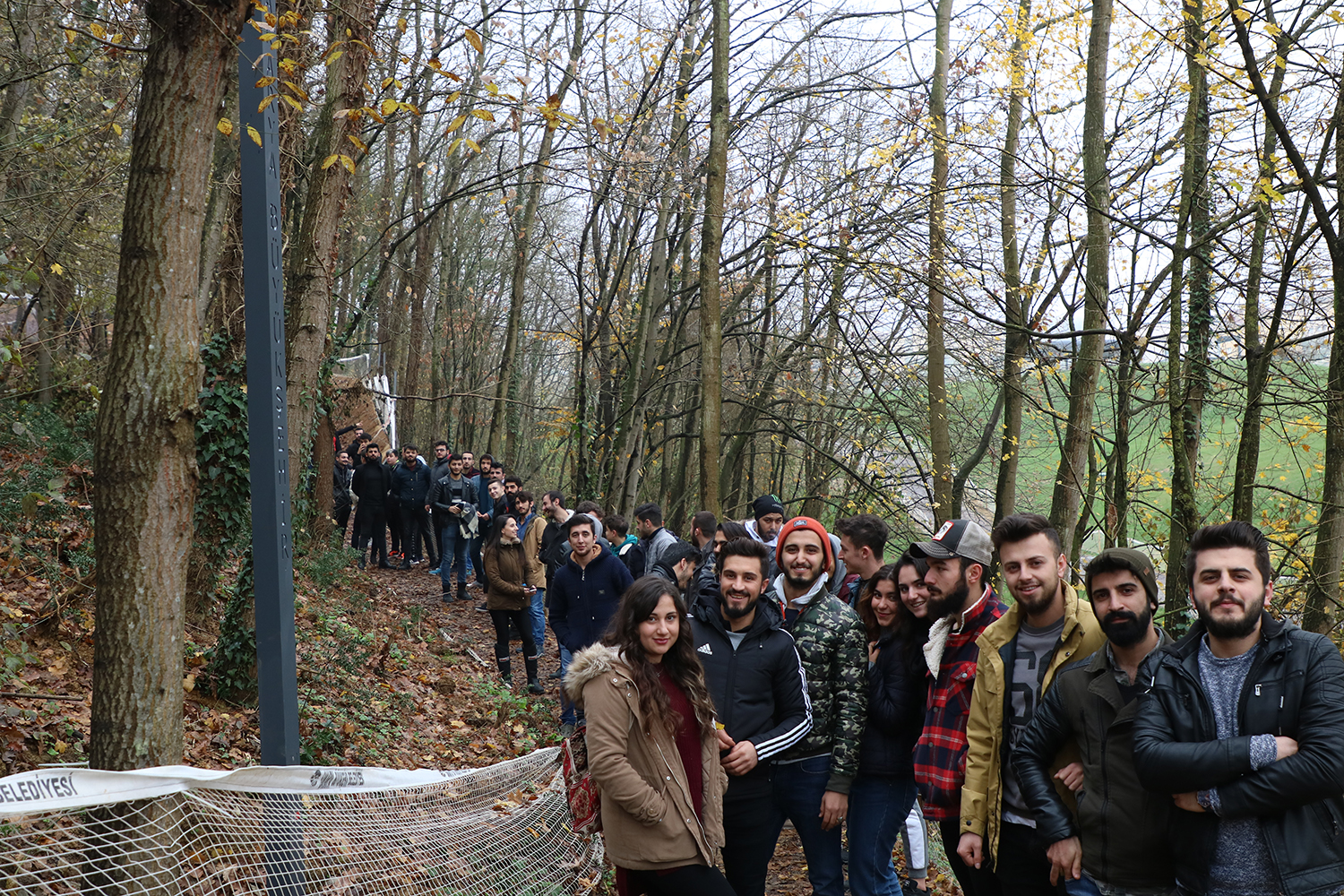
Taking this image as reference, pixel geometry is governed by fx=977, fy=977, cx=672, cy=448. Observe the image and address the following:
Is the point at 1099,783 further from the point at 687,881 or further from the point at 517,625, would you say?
the point at 517,625

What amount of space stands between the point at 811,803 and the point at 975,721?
107cm

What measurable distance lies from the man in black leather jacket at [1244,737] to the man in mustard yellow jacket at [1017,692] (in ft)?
1.79

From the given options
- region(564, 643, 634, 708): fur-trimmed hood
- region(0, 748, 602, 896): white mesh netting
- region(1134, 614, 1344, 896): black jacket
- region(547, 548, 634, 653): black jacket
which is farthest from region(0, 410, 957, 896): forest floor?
region(1134, 614, 1344, 896): black jacket

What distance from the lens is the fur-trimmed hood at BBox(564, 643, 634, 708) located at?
147 inches

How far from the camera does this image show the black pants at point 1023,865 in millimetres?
3656

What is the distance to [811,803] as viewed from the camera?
14.9ft

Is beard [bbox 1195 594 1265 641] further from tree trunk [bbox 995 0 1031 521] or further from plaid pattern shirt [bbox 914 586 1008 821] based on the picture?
tree trunk [bbox 995 0 1031 521]

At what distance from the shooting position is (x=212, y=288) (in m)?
16.0

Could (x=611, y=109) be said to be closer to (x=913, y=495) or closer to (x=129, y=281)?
(x=913, y=495)

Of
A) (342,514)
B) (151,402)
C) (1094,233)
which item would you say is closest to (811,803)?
(151,402)

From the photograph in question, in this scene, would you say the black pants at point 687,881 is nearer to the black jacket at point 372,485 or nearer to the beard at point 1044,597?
the beard at point 1044,597

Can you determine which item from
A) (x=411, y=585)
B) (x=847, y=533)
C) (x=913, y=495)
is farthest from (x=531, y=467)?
(x=847, y=533)

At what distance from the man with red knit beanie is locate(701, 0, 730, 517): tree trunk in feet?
25.0

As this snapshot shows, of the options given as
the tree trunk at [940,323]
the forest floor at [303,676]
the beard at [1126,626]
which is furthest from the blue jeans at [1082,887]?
the tree trunk at [940,323]
